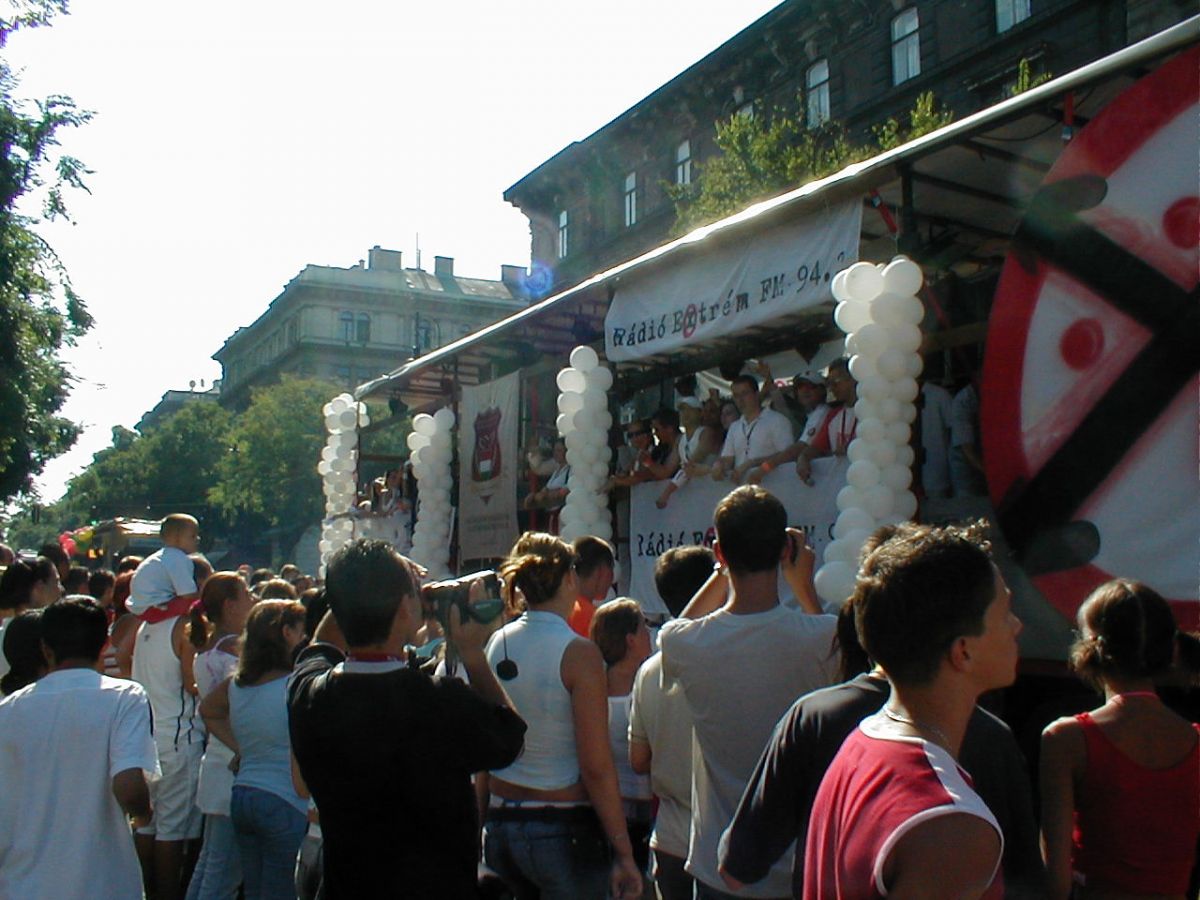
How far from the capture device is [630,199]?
35.3 meters

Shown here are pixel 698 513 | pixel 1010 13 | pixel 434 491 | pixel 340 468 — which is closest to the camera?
pixel 698 513

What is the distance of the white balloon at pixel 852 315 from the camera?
21.5ft

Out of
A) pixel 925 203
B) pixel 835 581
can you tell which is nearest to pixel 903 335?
pixel 835 581

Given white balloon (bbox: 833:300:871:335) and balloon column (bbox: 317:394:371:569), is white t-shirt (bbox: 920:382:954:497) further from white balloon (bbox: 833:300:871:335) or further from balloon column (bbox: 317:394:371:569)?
balloon column (bbox: 317:394:371:569)

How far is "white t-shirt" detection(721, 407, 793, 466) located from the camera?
7922 millimetres

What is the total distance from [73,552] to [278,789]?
2677cm

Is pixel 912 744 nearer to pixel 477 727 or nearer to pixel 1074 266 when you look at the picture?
pixel 477 727

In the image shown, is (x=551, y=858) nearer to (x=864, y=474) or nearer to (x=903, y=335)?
(x=864, y=474)

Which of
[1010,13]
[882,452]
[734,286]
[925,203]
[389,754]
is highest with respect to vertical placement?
[1010,13]

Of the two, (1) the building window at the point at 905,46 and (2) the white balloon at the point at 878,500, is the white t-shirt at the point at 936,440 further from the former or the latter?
(1) the building window at the point at 905,46

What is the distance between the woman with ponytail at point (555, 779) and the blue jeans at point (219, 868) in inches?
83.5

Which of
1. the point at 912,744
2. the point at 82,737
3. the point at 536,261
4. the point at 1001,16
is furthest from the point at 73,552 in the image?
the point at 912,744

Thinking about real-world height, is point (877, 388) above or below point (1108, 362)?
above

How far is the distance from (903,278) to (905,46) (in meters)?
21.8
